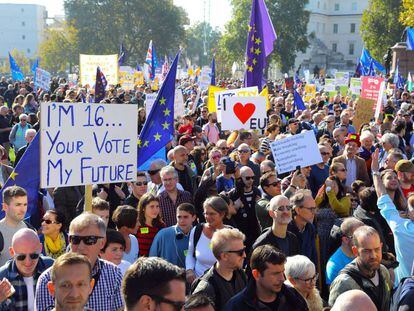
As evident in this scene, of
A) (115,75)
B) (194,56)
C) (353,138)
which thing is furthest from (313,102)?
(194,56)

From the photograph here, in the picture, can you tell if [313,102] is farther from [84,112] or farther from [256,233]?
[84,112]

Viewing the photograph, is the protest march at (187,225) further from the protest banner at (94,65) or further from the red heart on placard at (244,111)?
the protest banner at (94,65)

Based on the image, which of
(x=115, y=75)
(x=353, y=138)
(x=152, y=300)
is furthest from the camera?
(x=115, y=75)

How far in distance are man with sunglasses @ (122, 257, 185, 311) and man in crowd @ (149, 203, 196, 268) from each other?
10.2ft

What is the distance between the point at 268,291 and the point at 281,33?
75.6m

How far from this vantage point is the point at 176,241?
20.5ft

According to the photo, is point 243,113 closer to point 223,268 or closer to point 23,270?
point 223,268

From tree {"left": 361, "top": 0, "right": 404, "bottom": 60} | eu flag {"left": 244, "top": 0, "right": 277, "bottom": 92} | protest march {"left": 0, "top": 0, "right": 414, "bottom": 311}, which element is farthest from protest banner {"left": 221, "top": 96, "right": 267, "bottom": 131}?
tree {"left": 361, "top": 0, "right": 404, "bottom": 60}

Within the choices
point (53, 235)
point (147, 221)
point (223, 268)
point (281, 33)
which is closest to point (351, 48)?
point (281, 33)

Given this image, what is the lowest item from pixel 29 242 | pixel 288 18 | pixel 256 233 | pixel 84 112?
pixel 256 233

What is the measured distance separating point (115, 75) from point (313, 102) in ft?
21.8

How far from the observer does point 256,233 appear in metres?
7.55

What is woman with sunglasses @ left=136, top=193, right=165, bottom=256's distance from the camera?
6.59 m

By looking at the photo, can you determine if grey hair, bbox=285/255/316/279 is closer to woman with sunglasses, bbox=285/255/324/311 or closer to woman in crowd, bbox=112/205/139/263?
woman with sunglasses, bbox=285/255/324/311
